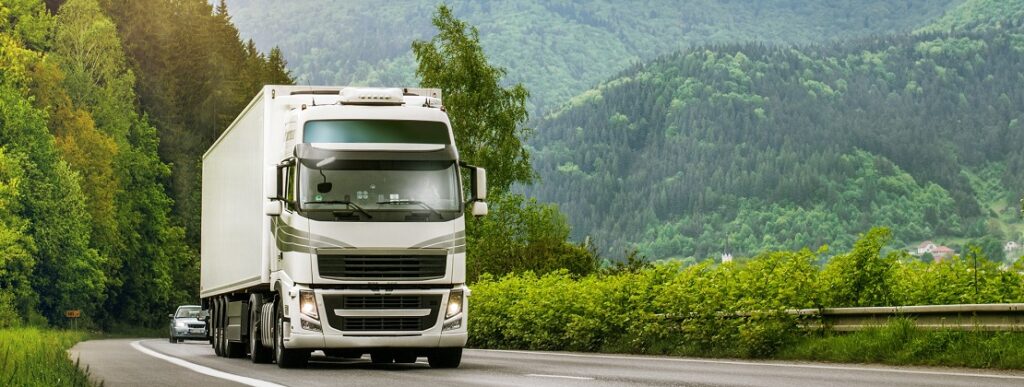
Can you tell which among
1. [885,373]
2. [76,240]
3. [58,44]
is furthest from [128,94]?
[885,373]

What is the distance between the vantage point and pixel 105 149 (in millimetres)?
72125

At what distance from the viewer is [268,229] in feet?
71.0

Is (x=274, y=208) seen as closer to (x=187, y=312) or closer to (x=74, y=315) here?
(x=187, y=312)

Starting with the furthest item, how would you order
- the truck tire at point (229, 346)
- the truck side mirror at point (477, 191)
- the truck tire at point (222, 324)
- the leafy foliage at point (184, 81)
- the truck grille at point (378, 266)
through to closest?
the leafy foliage at point (184, 81), the truck tire at point (222, 324), the truck tire at point (229, 346), the truck side mirror at point (477, 191), the truck grille at point (378, 266)

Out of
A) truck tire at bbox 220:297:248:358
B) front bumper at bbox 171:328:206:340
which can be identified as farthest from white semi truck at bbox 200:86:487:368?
front bumper at bbox 171:328:206:340

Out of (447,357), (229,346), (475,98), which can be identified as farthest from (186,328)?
(447,357)

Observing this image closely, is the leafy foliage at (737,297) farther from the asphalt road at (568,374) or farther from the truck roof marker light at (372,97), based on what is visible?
the truck roof marker light at (372,97)

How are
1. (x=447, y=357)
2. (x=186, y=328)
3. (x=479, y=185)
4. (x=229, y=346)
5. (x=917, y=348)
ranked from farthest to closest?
(x=186, y=328), (x=229, y=346), (x=447, y=357), (x=479, y=185), (x=917, y=348)

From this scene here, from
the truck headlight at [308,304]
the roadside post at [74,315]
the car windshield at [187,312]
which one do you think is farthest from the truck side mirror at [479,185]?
the roadside post at [74,315]

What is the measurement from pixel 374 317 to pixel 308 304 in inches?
34.3

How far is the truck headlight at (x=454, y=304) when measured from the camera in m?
20.2

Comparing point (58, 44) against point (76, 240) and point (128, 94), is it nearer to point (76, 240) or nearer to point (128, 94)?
point (128, 94)

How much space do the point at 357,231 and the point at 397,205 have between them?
0.63 meters

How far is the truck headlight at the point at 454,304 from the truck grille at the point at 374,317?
1.17 feet
